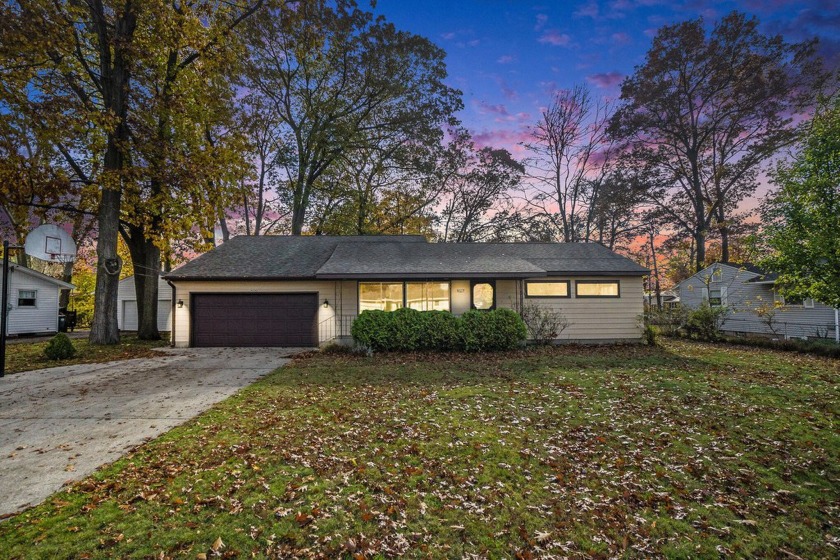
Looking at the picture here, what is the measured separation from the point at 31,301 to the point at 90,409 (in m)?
19.1

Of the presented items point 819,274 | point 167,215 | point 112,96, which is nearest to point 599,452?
point 819,274

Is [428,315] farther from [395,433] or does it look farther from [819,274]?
[819,274]

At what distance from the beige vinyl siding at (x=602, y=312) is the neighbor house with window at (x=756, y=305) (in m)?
4.37

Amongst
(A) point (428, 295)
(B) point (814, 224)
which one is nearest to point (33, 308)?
(A) point (428, 295)

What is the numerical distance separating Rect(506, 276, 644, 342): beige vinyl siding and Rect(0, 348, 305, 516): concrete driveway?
32.2 ft

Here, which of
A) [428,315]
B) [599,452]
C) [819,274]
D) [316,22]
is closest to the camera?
[599,452]

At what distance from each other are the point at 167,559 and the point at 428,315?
9.06 metres

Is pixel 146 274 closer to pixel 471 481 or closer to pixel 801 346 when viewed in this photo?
pixel 471 481

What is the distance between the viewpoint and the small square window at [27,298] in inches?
696

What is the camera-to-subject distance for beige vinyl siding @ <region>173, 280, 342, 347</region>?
12781 millimetres

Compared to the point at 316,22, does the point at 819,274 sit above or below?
below

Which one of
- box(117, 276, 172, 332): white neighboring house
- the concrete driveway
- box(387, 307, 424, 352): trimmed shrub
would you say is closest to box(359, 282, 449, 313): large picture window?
box(387, 307, 424, 352): trimmed shrub

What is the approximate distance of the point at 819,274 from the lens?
7090 millimetres

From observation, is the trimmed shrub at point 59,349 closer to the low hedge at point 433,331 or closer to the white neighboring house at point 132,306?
the low hedge at point 433,331
